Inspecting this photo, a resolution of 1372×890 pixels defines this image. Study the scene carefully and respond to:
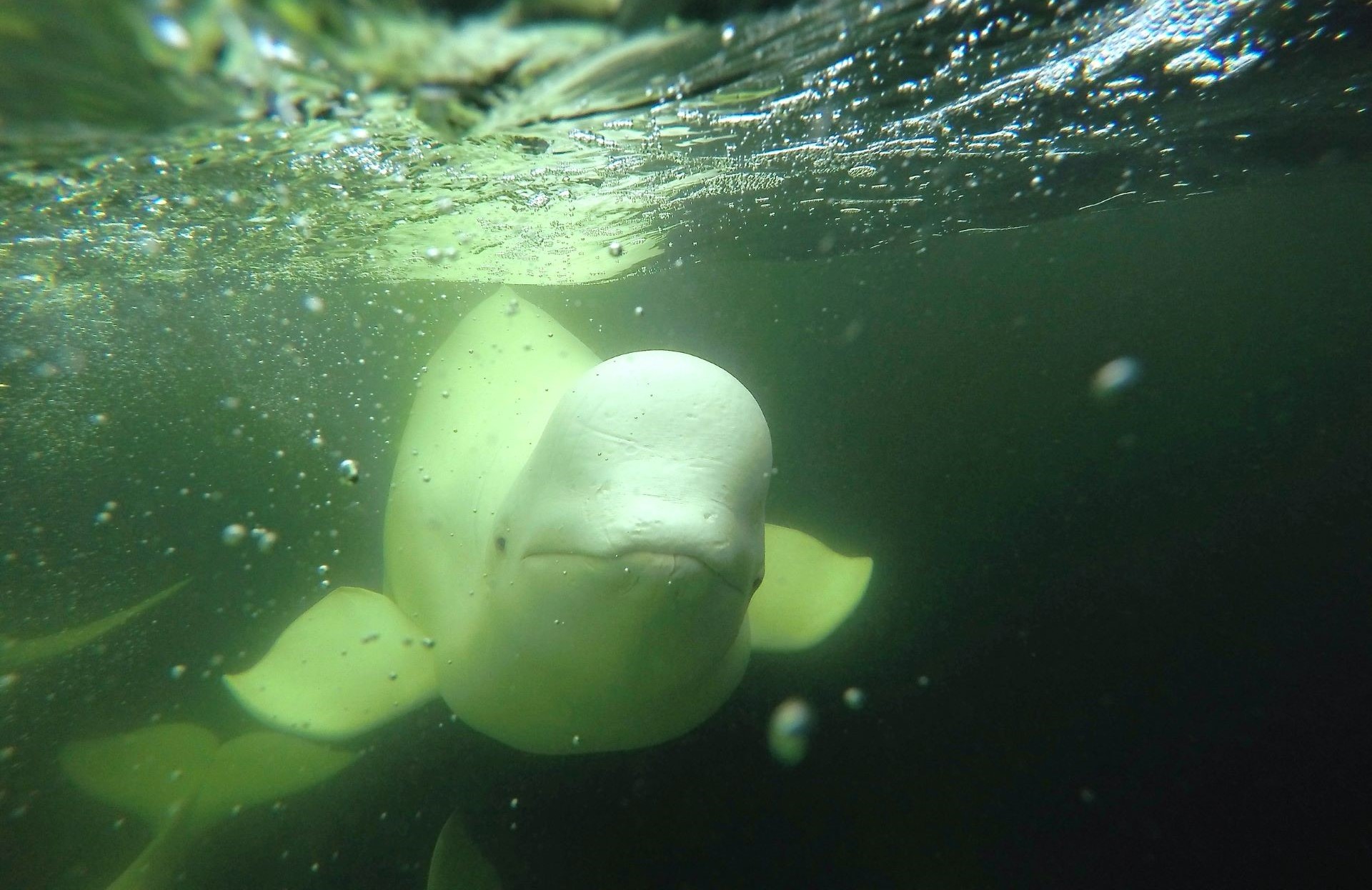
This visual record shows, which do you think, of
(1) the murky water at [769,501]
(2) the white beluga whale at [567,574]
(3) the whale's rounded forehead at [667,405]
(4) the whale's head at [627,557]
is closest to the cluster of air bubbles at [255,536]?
(1) the murky water at [769,501]

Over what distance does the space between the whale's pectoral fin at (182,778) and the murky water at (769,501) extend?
0.16 meters

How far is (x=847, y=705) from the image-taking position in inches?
259

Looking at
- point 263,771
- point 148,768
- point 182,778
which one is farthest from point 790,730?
point 148,768

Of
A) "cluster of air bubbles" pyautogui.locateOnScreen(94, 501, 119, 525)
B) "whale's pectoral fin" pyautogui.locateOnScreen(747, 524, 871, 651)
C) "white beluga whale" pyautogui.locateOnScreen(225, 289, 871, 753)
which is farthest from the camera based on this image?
"cluster of air bubbles" pyautogui.locateOnScreen(94, 501, 119, 525)

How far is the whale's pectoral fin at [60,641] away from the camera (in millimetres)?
6672

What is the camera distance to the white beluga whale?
2.89m

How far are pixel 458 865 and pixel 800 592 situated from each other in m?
2.84

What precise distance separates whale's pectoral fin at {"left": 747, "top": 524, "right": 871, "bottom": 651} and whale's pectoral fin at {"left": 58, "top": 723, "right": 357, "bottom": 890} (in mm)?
2989

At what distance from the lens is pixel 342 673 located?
4.34 metres

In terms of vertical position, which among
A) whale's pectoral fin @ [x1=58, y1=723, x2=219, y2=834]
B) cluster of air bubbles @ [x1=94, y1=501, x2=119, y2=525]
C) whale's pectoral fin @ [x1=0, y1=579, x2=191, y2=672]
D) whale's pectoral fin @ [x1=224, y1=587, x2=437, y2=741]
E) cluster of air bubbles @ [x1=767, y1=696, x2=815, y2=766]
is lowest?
cluster of air bubbles @ [x1=767, y1=696, x2=815, y2=766]

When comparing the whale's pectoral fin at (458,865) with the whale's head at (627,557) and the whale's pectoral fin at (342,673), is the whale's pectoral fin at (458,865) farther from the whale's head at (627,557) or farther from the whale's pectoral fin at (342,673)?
the whale's head at (627,557)

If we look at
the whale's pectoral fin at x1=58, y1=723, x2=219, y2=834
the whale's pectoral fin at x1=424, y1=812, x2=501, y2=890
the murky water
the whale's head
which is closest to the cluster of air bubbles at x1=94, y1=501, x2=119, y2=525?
the murky water

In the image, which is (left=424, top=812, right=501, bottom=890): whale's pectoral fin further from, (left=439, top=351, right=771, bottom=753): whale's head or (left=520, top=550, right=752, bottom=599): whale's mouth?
A: (left=520, top=550, right=752, bottom=599): whale's mouth

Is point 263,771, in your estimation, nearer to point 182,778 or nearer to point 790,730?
point 182,778
